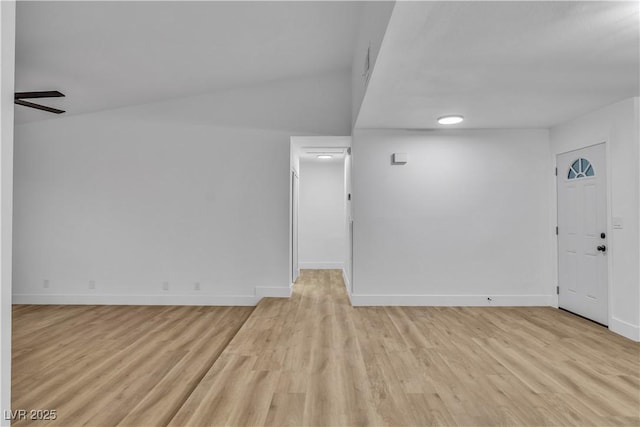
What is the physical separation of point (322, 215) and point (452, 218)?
157 inches

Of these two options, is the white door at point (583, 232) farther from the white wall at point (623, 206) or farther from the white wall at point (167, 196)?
the white wall at point (167, 196)

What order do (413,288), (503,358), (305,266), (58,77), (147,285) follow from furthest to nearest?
(305,266) < (147,285) < (413,288) < (58,77) < (503,358)

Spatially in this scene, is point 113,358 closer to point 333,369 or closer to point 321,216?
point 333,369

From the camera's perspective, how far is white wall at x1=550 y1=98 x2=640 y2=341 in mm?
3439

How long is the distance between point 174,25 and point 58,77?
179 cm

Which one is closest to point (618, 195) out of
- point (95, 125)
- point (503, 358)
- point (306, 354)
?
point (503, 358)

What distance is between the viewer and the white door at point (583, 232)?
12.7ft

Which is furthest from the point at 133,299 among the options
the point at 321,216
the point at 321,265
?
the point at 321,216

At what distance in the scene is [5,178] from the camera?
30.2 inches

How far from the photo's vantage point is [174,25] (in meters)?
3.28

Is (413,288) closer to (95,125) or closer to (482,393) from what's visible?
(482,393)

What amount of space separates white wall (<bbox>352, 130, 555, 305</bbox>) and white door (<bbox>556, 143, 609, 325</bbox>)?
24 centimetres

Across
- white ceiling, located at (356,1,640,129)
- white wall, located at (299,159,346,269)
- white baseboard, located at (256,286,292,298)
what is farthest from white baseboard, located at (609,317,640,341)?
white wall, located at (299,159,346,269)

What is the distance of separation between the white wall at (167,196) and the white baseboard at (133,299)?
0.05ft
